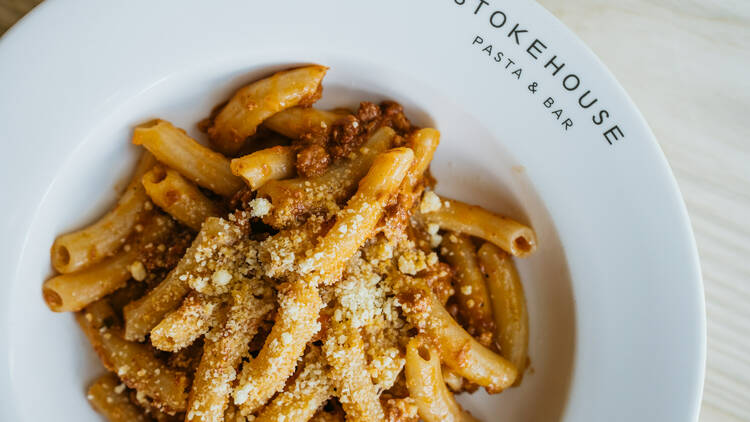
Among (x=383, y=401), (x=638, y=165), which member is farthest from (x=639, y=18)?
(x=383, y=401)

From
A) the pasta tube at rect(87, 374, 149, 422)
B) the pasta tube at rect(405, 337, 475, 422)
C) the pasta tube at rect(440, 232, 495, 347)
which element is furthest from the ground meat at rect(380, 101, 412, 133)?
the pasta tube at rect(87, 374, 149, 422)

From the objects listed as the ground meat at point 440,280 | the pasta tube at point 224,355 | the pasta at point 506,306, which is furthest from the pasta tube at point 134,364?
the pasta at point 506,306

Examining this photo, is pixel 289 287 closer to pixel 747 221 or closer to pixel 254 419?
pixel 254 419

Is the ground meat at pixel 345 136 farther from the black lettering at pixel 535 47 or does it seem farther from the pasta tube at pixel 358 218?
the black lettering at pixel 535 47

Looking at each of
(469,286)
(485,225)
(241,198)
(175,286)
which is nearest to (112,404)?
(175,286)

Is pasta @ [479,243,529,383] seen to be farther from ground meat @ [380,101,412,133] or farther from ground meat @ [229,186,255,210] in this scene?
ground meat @ [229,186,255,210]
